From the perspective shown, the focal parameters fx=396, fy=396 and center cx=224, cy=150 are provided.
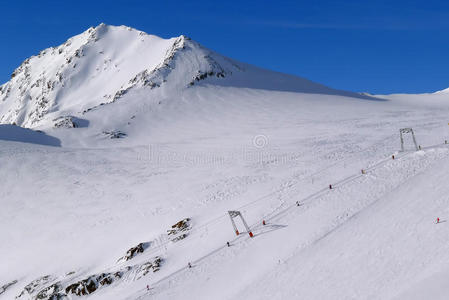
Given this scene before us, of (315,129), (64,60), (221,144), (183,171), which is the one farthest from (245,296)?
(64,60)

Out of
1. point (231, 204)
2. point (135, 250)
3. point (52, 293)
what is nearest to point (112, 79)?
point (231, 204)

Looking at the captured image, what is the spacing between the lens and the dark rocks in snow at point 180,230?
29.8 m

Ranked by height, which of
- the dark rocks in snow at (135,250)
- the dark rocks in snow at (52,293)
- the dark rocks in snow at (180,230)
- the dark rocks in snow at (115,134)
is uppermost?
the dark rocks in snow at (115,134)

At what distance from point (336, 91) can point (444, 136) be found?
216 feet

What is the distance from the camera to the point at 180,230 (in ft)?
103

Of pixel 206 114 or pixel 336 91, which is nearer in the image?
pixel 206 114

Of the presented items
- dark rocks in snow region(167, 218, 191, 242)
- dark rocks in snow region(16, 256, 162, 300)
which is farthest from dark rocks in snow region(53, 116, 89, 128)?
dark rocks in snow region(16, 256, 162, 300)

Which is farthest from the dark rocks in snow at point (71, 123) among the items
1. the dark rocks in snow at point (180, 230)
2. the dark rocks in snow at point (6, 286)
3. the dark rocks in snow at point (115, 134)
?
the dark rocks in snow at point (180, 230)

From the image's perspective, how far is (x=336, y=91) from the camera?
109562 mm

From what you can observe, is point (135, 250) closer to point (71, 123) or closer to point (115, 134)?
point (115, 134)

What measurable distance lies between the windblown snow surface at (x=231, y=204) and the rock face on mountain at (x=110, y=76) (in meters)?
20.4

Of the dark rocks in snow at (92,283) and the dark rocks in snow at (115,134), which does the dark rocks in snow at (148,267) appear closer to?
the dark rocks in snow at (92,283)

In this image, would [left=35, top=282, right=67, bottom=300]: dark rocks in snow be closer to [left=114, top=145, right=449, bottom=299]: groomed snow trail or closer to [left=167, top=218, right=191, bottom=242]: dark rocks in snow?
[left=114, top=145, right=449, bottom=299]: groomed snow trail

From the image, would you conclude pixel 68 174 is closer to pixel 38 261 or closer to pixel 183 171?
pixel 183 171
